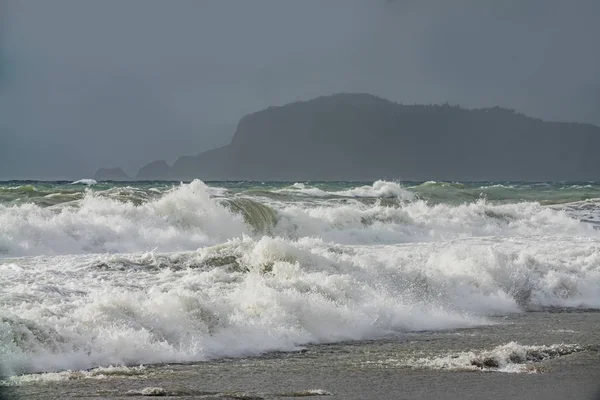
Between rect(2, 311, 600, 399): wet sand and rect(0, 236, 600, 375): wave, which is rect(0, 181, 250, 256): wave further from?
rect(2, 311, 600, 399): wet sand

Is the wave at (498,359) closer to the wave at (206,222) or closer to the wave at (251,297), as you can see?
the wave at (251,297)

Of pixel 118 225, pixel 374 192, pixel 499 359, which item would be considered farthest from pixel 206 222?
pixel 374 192

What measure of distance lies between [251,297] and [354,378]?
3.49 meters

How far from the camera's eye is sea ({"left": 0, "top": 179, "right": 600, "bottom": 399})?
9.02m

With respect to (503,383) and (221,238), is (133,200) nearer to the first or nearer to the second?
(221,238)

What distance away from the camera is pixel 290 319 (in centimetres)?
1207

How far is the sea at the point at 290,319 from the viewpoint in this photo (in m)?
9.02

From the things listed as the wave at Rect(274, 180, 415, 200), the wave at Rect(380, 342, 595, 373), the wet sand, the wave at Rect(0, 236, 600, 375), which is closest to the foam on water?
the wave at Rect(0, 236, 600, 375)

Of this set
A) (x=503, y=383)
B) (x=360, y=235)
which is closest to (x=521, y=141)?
(x=360, y=235)

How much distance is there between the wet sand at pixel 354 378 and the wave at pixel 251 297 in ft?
2.20

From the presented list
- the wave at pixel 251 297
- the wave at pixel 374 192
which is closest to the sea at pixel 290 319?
the wave at pixel 251 297

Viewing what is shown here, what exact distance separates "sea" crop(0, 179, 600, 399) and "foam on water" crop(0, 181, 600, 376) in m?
0.03

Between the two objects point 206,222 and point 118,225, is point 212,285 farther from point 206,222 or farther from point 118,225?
point 206,222

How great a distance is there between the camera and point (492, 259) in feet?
60.7
